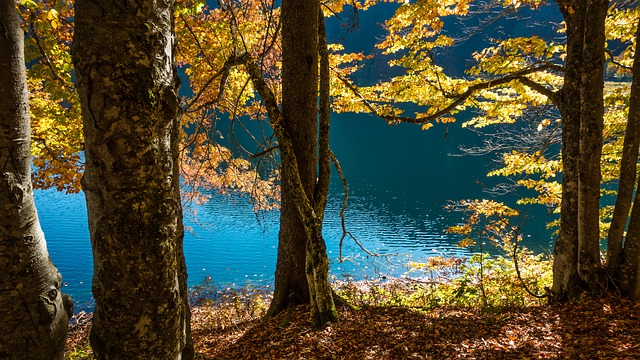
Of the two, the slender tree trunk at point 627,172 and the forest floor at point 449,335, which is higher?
the slender tree trunk at point 627,172

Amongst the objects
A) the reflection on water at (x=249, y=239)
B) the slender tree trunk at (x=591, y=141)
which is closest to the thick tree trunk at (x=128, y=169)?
the slender tree trunk at (x=591, y=141)

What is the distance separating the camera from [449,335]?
411 centimetres

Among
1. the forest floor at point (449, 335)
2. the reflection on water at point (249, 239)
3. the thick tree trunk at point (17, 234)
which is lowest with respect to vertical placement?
the reflection on water at point (249, 239)

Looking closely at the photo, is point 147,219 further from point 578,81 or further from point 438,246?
point 438,246

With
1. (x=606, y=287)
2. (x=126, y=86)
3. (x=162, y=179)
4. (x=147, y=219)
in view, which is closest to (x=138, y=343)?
(x=147, y=219)

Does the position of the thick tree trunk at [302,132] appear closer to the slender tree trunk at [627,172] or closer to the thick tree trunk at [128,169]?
the thick tree trunk at [128,169]

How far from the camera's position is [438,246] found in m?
18.4

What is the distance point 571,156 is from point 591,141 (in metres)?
0.47

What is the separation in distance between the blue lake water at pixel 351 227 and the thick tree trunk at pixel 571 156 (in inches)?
222

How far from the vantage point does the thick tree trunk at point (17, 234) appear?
1.73 m

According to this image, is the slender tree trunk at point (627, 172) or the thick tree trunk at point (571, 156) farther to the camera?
the thick tree trunk at point (571, 156)

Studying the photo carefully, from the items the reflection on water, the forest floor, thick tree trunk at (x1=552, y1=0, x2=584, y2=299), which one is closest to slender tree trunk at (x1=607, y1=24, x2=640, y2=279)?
thick tree trunk at (x1=552, y1=0, x2=584, y2=299)

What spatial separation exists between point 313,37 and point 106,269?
4.05 meters

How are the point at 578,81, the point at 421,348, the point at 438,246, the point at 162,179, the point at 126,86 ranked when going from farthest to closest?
the point at 438,246 → the point at 578,81 → the point at 421,348 → the point at 162,179 → the point at 126,86
